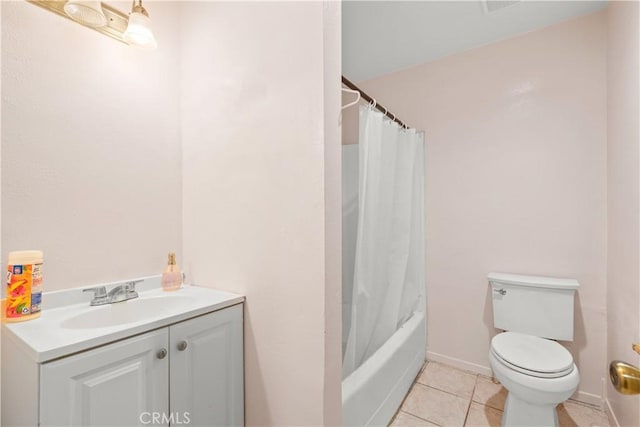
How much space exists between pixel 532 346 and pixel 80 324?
2.15 m

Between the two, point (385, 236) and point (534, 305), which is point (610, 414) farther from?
point (385, 236)

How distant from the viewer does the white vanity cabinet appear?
730 millimetres

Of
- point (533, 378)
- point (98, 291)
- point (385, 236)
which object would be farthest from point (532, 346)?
point (98, 291)

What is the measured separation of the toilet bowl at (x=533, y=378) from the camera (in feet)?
4.27

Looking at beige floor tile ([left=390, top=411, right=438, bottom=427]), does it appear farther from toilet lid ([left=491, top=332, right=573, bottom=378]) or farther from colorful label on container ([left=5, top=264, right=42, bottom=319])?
colorful label on container ([left=5, top=264, right=42, bottom=319])

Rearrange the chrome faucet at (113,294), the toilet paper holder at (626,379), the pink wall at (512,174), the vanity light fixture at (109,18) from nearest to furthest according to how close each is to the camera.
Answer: the toilet paper holder at (626,379) → the vanity light fixture at (109,18) → the chrome faucet at (113,294) → the pink wall at (512,174)

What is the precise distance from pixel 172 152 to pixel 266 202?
Answer: 0.71 meters

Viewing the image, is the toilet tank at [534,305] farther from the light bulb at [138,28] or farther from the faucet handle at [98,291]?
the light bulb at [138,28]

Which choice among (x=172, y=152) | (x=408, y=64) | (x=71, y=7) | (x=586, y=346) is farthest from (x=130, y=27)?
(x=586, y=346)

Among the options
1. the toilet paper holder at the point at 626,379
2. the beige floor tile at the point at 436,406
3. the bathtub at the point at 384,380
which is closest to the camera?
the toilet paper holder at the point at 626,379

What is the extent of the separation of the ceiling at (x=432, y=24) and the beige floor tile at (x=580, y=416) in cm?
245

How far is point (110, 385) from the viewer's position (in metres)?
0.81

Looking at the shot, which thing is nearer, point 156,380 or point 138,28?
point 156,380

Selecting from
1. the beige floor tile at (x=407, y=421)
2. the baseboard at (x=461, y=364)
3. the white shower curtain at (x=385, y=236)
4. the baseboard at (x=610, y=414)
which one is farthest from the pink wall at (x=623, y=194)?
the white shower curtain at (x=385, y=236)
